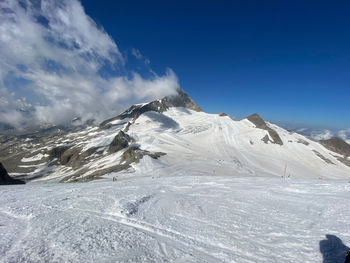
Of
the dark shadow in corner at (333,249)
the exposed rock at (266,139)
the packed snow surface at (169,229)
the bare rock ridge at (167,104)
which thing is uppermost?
the bare rock ridge at (167,104)

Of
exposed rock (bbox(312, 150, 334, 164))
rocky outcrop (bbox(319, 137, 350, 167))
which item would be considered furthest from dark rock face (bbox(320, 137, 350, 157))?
exposed rock (bbox(312, 150, 334, 164))

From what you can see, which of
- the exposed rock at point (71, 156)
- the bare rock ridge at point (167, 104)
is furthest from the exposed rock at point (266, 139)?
the exposed rock at point (71, 156)

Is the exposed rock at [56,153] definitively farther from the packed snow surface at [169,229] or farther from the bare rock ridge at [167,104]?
the packed snow surface at [169,229]

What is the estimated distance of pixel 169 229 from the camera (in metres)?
5.48

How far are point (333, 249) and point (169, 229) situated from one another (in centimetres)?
462

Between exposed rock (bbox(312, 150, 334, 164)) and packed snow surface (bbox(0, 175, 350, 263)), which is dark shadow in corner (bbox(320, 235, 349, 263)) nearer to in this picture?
packed snow surface (bbox(0, 175, 350, 263))

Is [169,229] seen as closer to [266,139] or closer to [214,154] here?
[214,154]

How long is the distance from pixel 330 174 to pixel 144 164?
2154 inches

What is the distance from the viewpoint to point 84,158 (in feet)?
267

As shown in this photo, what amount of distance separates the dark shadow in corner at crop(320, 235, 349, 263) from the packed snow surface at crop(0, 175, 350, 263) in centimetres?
2

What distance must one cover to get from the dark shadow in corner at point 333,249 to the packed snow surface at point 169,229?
0.9 inches

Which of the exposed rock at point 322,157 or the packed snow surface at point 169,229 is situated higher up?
the exposed rock at point 322,157

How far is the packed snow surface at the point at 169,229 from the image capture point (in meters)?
4.14

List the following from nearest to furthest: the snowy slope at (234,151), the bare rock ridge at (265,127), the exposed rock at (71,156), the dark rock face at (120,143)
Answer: the snowy slope at (234,151), the dark rock face at (120,143), the bare rock ridge at (265,127), the exposed rock at (71,156)
